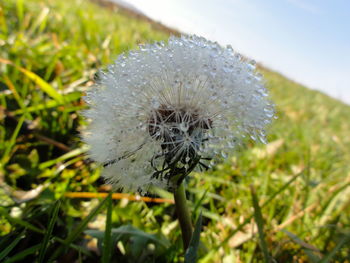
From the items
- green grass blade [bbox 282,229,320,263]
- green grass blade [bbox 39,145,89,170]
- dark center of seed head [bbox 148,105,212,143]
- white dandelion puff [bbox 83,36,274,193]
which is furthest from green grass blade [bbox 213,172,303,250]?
green grass blade [bbox 39,145,89,170]

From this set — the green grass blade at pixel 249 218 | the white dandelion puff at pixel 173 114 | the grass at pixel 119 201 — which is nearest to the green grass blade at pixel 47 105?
the grass at pixel 119 201

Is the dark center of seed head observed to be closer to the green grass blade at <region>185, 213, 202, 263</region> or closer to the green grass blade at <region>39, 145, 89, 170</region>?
the green grass blade at <region>185, 213, 202, 263</region>

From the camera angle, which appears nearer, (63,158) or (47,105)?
(63,158)

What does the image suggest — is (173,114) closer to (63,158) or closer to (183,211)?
(183,211)

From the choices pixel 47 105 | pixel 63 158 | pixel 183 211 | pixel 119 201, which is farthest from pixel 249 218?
pixel 47 105

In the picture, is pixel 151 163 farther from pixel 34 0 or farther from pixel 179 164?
pixel 34 0

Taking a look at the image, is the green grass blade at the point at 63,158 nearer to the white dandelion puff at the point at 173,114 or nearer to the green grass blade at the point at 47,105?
the green grass blade at the point at 47,105

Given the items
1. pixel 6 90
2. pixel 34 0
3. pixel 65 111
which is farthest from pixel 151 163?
pixel 34 0
